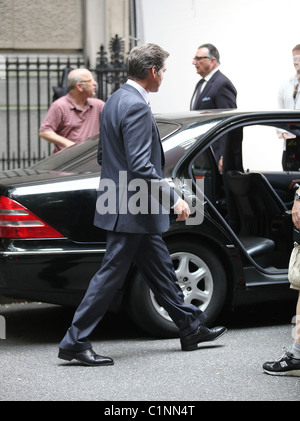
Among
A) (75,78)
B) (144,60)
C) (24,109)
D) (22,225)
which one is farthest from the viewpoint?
(24,109)

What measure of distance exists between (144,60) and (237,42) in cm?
679

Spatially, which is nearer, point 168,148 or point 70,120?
A: point 168,148

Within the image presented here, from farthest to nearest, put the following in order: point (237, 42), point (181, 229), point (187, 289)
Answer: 1. point (237, 42)
2. point (187, 289)
3. point (181, 229)

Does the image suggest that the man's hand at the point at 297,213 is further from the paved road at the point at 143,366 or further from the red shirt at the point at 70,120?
the red shirt at the point at 70,120

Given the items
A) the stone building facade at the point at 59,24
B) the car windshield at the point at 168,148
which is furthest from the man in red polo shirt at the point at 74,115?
the stone building facade at the point at 59,24

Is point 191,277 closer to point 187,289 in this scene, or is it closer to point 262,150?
point 187,289

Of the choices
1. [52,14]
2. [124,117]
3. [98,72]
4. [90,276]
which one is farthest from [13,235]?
[52,14]

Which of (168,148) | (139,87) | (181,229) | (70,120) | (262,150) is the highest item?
(139,87)

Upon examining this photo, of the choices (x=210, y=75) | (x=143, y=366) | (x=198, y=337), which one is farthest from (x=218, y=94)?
(x=143, y=366)

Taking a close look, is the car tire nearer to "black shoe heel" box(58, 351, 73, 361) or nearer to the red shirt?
"black shoe heel" box(58, 351, 73, 361)

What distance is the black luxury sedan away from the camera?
5652 millimetres

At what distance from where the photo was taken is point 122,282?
18.0 feet
